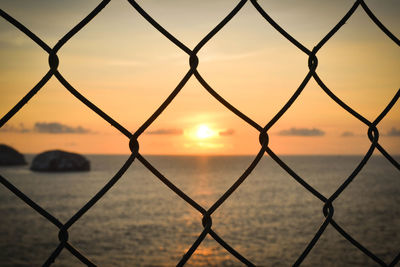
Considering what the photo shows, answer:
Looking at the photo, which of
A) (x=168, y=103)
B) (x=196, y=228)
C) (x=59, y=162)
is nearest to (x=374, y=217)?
(x=196, y=228)

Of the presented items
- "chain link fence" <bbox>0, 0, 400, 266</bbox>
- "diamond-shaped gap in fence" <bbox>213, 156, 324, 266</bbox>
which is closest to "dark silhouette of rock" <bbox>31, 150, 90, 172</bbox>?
"diamond-shaped gap in fence" <bbox>213, 156, 324, 266</bbox>

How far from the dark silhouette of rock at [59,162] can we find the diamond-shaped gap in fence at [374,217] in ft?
182

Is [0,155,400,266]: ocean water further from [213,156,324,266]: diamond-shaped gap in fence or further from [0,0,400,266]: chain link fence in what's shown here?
[0,0,400,266]: chain link fence

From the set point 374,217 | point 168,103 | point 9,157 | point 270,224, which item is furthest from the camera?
point 9,157

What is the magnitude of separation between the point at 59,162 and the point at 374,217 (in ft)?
211

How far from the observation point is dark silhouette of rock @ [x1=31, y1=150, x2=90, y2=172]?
77.8 meters

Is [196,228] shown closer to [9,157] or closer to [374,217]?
[374,217]

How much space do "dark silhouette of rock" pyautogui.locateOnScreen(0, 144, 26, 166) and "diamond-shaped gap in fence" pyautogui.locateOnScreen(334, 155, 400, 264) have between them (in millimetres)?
81538

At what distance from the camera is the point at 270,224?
31062 mm

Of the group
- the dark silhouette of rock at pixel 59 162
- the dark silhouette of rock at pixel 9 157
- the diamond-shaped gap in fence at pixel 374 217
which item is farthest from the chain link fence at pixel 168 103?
the dark silhouette of rock at pixel 9 157

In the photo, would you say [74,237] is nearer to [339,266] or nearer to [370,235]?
[339,266]

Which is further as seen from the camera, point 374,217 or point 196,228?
point 374,217

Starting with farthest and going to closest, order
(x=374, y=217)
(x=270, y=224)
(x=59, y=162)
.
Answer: (x=59, y=162)
(x=374, y=217)
(x=270, y=224)

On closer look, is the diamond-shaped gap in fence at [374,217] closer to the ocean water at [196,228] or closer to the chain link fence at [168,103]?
the ocean water at [196,228]
